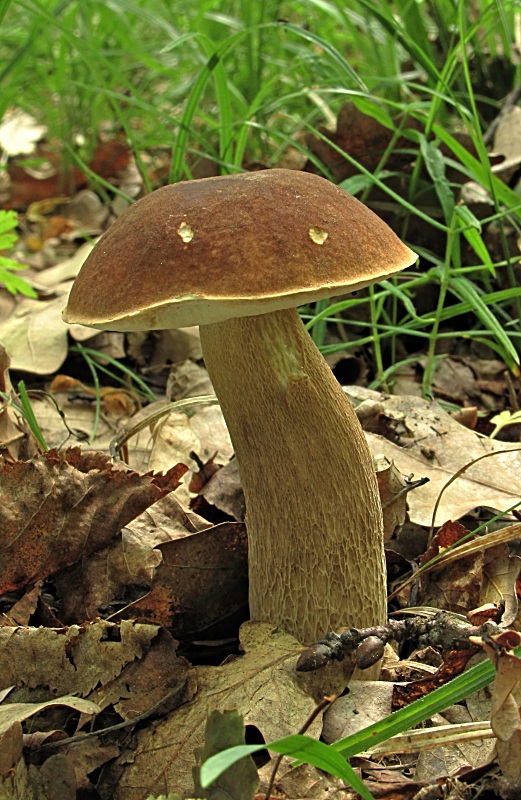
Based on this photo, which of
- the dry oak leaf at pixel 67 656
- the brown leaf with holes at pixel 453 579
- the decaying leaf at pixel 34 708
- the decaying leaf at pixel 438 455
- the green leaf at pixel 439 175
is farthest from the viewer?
the green leaf at pixel 439 175

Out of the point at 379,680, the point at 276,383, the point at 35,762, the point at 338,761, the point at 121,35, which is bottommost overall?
the point at 379,680

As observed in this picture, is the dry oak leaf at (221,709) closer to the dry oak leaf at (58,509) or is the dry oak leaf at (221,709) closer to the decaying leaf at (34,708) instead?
the decaying leaf at (34,708)

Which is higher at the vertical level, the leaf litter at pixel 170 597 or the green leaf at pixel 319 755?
the green leaf at pixel 319 755

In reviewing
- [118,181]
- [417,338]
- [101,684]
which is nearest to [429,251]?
[417,338]

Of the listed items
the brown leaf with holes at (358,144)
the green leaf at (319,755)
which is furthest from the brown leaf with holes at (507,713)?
the brown leaf with holes at (358,144)

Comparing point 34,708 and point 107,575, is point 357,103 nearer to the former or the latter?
point 107,575

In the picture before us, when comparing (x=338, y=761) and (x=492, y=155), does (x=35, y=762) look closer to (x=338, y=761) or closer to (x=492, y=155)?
(x=338, y=761)

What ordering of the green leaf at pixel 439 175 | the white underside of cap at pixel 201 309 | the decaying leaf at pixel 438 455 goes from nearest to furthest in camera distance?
the white underside of cap at pixel 201 309 < the decaying leaf at pixel 438 455 < the green leaf at pixel 439 175
